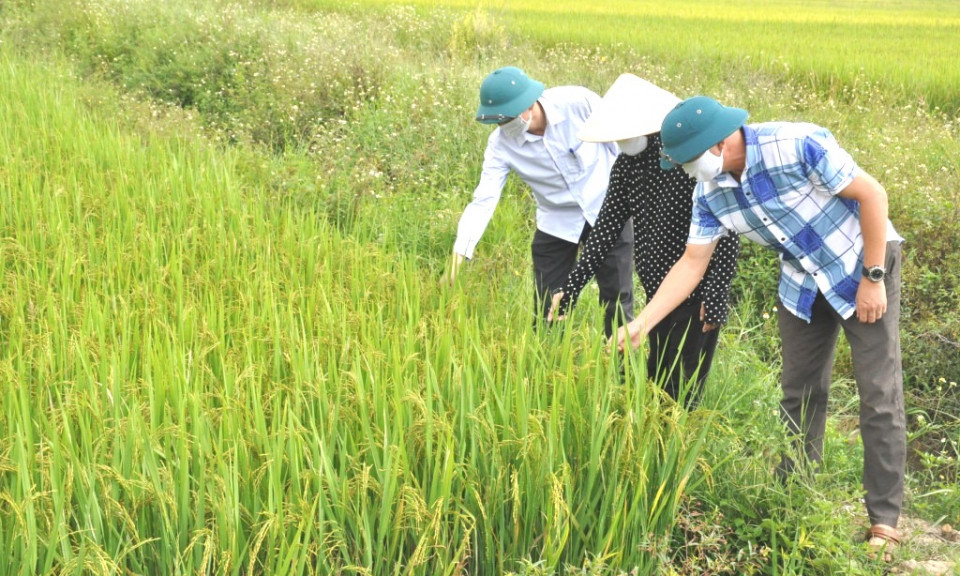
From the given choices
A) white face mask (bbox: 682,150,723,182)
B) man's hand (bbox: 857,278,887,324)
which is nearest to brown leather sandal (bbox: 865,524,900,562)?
man's hand (bbox: 857,278,887,324)

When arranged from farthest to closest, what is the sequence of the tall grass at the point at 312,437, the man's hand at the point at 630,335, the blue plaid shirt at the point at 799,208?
the man's hand at the point at 630,335 → the blue plaid shirt at the point at 799,208 → the tall grass at the point at 312,437

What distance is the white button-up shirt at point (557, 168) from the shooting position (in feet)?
11.8

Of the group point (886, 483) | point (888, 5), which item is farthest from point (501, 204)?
point (888, 5)

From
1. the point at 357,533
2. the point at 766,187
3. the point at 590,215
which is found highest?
the point at 766,187

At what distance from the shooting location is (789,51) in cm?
986

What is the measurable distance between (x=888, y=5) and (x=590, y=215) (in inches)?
789

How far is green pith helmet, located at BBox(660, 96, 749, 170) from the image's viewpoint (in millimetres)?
2459

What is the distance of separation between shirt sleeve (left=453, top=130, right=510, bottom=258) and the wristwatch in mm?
1442

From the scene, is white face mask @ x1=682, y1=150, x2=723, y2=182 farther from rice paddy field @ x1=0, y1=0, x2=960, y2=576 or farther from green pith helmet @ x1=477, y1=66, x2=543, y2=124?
green pith helmet @ x1=477, y1=66, x2=543, y2=124

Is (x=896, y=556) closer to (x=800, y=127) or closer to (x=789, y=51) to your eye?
(x=800, y=127)

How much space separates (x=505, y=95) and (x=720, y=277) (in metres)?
1.03

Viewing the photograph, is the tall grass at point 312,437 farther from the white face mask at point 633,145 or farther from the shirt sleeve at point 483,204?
the white face mask at point 633,145

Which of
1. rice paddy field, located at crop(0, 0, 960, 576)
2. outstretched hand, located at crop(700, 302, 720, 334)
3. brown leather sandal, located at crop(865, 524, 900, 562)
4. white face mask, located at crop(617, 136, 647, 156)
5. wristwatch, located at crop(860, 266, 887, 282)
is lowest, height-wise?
brown leather sandal, located at crop(865, 524, 900, 562)

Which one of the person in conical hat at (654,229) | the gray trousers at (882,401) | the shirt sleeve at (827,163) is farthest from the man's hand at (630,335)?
the shirt sleeve at (827,163)
